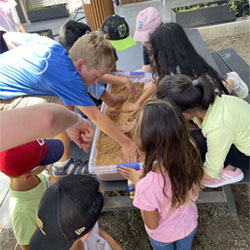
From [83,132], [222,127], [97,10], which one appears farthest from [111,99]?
[97,10]

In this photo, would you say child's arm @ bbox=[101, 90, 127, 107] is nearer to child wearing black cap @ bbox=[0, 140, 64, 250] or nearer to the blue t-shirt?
the blue t-shirt

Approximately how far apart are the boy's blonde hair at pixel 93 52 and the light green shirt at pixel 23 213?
0.88m

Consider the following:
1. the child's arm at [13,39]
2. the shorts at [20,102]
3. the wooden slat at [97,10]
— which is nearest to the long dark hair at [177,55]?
the shorts at [20,102]

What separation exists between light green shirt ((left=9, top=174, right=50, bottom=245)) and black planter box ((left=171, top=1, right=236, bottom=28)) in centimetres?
438

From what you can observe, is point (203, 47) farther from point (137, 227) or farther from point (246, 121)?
point (137, 227)

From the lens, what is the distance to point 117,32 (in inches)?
91.0

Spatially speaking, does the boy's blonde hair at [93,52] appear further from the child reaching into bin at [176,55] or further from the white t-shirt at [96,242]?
the white t-shirt at [96,242]

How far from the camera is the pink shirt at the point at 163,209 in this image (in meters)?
1.09

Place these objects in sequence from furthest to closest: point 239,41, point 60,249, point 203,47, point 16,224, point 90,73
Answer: point 239,41, point 203,47, point 90,73, point 16,224, point 60,249

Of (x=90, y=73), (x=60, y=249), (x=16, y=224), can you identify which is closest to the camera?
(x=60, y=249)

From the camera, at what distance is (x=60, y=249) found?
36.8 inches

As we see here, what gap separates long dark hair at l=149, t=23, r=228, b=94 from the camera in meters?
1.62

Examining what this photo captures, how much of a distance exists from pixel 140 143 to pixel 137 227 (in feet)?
3.74

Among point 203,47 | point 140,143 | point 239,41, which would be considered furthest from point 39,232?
point 239,41
